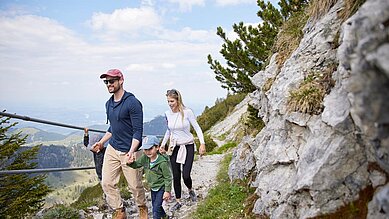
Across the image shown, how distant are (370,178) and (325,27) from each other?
2825mm

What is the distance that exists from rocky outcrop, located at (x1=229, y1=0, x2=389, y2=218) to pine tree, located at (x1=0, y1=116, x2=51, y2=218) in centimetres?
979

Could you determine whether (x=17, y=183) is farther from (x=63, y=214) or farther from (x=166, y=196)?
(x=166, y=196)

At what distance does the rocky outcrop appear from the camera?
232 cm

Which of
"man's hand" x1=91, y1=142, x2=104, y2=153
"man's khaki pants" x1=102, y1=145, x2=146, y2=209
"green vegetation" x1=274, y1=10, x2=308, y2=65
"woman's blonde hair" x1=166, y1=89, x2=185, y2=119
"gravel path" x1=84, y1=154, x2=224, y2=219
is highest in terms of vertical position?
"green vegetation" x1=274, y1=10, x2=308, y2=65

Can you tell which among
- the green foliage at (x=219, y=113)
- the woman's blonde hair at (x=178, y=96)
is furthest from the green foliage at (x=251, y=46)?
the green foliage at (x=219, y=113)

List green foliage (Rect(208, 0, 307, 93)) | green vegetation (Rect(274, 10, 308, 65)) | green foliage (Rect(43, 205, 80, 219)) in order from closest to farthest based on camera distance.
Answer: green vegetation (Rect(274, 10, 308, 65)), green foliage (Rect(43, 205, 80, 219)), green foliage (Rect(208, 0, 307, 93))

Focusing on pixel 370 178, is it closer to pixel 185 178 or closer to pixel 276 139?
pixel 276 139

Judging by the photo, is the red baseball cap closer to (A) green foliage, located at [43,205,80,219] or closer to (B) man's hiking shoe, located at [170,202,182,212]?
(B) man's hiking shoe, located at [170,202,182,212]

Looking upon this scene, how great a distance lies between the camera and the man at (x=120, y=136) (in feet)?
19.3

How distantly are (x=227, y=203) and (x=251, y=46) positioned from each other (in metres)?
7.61

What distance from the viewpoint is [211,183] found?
31.8 ft

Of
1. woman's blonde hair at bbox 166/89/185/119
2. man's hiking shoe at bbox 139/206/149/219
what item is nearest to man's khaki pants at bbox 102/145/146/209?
man's hiking shoe at bbox 139/206/149/219

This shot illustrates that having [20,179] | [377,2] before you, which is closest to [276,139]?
[377,2]

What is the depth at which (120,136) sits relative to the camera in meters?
6.09
